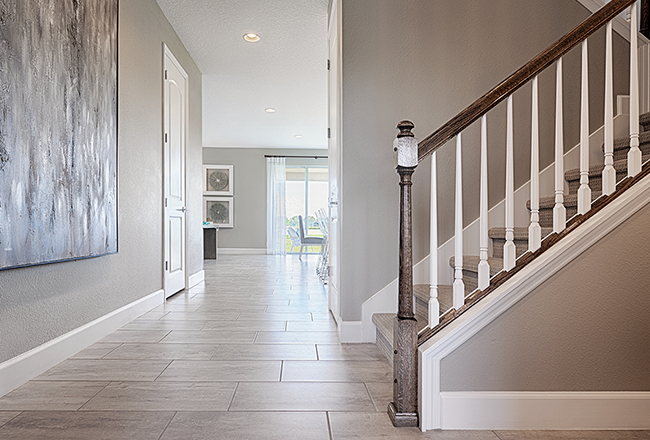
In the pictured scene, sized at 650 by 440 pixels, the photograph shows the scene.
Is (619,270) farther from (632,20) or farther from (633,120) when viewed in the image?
(632,20)

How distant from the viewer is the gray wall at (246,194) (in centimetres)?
994

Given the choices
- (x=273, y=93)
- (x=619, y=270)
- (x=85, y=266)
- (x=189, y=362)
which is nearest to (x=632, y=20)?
(x=619, y=270)

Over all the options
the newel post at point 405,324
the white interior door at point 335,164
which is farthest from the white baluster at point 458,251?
the white interior door at point 335,164

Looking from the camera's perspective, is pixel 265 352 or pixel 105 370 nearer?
pixel 105 370

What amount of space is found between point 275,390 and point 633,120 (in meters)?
1.70

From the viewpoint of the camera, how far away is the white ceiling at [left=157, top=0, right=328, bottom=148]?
3.65m

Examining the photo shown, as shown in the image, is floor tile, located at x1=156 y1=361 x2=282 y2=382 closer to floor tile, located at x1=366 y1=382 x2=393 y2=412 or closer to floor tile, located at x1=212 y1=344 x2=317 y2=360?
floor tile, located at x1=212 y1=344 x2=317 y2=360

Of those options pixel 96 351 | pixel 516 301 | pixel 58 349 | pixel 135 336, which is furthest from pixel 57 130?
pixel 516 301

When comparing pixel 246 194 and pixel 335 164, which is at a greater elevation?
pixel 246 194

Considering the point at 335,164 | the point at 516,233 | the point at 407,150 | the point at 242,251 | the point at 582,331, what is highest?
the point at 335,164

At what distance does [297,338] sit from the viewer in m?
2.58

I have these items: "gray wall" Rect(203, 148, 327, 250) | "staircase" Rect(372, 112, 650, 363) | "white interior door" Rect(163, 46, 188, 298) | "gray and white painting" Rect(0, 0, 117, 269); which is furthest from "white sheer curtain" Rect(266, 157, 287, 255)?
"staircase" Rect(372, 112, 650, 363)

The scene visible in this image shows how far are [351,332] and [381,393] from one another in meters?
0.77

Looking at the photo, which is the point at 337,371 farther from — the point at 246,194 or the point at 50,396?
the point at 246,194
